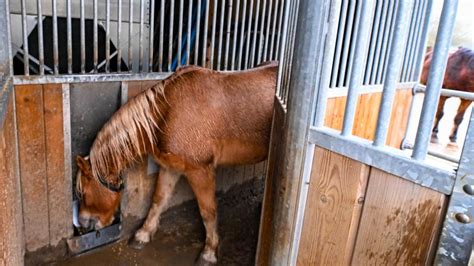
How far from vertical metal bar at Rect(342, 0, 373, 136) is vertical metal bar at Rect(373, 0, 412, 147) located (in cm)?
9

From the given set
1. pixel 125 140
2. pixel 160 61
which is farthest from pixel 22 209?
pixel 160 61

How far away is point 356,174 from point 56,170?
184cm

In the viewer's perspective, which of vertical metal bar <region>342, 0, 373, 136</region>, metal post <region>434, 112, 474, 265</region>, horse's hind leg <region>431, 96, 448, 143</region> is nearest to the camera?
metal post <region>434, 112, 474, 265</region>

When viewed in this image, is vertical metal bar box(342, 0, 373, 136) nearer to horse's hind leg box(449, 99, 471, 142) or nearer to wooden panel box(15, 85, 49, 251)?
wooden panel box(15, 85, 49, 251)

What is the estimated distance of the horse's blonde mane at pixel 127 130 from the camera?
2.06 metres

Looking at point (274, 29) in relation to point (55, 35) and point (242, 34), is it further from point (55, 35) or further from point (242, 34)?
point (55, 35)

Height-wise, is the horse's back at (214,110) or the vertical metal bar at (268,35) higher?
the vertical metal bar at (268,35)

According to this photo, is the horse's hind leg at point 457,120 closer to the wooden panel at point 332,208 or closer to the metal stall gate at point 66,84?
the metal stall gate at point 66,84

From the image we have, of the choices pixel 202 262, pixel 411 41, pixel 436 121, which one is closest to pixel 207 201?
pixel 202 262

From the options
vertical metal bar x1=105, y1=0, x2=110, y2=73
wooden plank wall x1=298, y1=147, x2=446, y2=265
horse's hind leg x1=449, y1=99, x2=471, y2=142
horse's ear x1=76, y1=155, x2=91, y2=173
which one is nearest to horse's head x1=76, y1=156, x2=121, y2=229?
horse's ear x1=76, y1=155, x2=91, y2=173

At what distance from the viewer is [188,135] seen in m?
2.14

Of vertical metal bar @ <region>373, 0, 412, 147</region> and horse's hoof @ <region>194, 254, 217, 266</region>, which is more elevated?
vertical metal bar @ <region>373, 0, 412, 147</region>

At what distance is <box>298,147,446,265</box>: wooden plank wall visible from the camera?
782mm

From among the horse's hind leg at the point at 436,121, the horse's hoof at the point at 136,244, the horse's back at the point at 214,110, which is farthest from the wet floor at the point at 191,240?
the horse's hind leg at the point at 436,121
